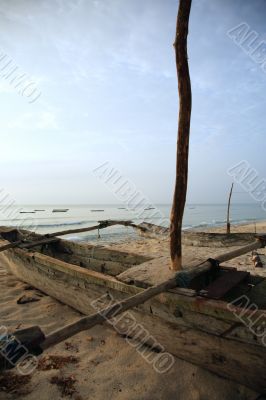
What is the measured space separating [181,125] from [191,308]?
2.28m

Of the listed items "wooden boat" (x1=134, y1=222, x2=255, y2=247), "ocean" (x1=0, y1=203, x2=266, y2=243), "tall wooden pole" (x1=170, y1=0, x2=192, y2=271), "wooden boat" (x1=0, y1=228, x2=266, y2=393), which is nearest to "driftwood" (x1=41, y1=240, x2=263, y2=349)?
"wooden boat" (x1=0, y1=228, x2=266, y2=393)

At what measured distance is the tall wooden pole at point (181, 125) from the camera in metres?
3.59

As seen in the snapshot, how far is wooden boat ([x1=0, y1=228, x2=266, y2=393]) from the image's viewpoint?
2.51 meters

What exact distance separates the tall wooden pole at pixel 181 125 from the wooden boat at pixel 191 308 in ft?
1.56

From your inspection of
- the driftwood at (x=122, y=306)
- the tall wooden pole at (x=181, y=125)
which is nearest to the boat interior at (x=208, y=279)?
the driftwood at (x=122, y=306)

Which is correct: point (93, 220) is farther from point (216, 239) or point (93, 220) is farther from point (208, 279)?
point (208, 279)

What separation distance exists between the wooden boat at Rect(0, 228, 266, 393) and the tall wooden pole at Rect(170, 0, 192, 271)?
1.56ft

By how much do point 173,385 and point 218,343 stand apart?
0.74 metres

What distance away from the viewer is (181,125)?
376 cm

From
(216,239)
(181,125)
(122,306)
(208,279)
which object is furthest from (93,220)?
(122,306)

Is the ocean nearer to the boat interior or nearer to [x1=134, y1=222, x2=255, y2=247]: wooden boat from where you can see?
[x1=134, y1=222, x2=255, y2=247]: wooden boat

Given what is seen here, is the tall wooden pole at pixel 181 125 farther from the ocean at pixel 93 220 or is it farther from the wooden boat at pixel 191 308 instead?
the ocean at pixel 93 220

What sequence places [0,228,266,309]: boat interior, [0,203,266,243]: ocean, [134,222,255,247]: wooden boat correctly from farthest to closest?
[0,203,266,243]: ocean, [134,222,255,247]: wooden boat, [0,228,266,309]: boat interior

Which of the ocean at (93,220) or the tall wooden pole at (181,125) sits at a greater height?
the tall wooden pole at (181,125)
